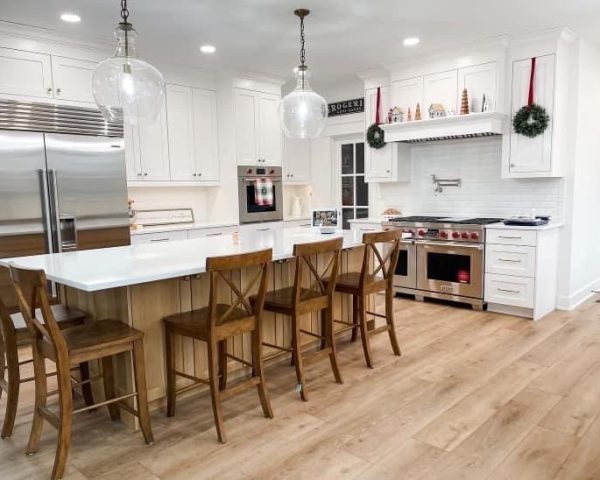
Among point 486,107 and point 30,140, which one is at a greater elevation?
point 486,107

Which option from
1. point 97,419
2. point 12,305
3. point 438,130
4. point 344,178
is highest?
point 438,130

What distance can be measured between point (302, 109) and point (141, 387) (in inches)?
88.6

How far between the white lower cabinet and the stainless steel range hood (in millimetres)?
1012

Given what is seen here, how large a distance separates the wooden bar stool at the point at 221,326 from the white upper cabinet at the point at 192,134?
2.99 meters

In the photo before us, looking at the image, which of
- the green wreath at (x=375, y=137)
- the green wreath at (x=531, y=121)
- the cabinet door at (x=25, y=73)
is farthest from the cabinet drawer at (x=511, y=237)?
the cabinet door at (x=25, y=73)

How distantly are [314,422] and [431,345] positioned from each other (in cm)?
157

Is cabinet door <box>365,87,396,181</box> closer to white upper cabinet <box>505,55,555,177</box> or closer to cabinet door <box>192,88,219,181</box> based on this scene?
white upper cabinet <box>505,55,555,177</box>

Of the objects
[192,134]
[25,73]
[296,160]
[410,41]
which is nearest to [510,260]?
[410,41]

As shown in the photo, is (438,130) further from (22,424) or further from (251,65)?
(22,424)

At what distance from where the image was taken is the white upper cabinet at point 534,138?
4.54 m

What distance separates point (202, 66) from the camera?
545cm

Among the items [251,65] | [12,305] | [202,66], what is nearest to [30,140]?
[12,305]

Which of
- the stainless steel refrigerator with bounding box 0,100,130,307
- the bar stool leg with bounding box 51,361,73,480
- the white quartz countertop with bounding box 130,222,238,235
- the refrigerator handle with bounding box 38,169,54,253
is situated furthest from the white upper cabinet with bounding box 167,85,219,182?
the bar stool leg with bounding box 51,361,73,480

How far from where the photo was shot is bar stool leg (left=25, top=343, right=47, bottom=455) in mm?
2340
